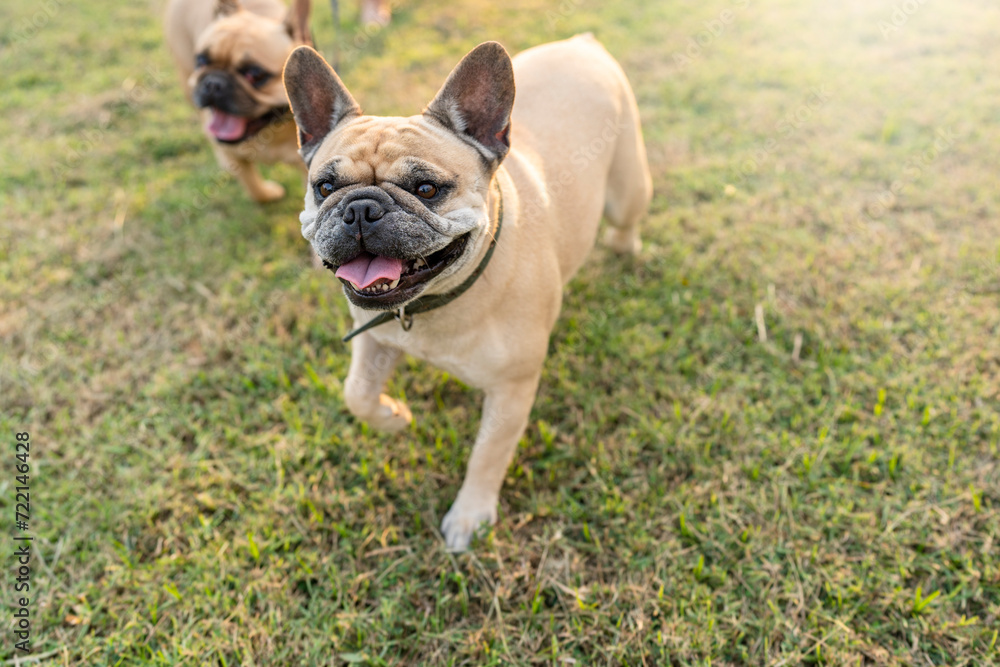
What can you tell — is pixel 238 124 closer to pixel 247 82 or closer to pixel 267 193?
pixel 247 82

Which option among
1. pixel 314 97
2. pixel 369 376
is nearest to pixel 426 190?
pixel 314 97

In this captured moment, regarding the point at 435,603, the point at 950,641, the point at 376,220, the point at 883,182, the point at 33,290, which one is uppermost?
the point at 376,220

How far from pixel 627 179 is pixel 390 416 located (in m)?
1.83

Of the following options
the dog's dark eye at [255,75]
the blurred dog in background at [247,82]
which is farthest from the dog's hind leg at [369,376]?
the dog's dark eye at [255,75]

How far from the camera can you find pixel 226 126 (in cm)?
401

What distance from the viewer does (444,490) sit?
290 cm

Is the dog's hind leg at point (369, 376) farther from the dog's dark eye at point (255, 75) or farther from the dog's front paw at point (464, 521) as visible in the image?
the dog's dark eye at point (255, 75)

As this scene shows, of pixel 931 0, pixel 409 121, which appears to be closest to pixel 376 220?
pixel 409 121

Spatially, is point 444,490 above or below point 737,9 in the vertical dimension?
below

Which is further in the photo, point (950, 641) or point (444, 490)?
point (444, 490)

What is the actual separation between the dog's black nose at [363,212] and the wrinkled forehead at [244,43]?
2659 mm

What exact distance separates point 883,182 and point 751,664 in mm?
3819

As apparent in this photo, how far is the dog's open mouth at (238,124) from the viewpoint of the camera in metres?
3.95

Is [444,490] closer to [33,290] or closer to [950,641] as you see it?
[950,641]
